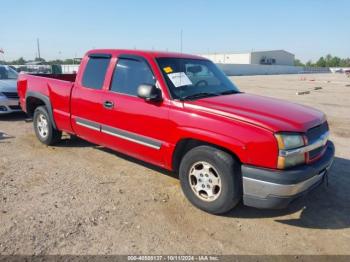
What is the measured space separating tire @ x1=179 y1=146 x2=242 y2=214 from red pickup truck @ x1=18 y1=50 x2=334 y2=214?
0.04 ft

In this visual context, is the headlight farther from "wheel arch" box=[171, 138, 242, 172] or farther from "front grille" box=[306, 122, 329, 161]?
"wheel arch" box=[171, 138, 242, 172]

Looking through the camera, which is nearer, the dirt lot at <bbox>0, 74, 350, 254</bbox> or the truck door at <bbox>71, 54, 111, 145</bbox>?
the dirt lot at <bbox>0, 74, 350, 254</bbox>

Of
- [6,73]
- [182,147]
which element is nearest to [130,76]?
[182,147]

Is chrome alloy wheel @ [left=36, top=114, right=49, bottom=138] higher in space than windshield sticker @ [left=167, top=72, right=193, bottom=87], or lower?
lower

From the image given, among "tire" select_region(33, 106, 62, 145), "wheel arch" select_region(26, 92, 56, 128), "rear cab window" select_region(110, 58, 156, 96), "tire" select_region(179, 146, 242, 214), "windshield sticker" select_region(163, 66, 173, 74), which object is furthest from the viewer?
"tire" select_region(33, 106, 62, 145)

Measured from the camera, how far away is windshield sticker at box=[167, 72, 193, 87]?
14.0 feet

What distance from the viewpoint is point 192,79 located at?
14.7 feet

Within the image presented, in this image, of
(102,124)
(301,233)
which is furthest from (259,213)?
(102,124)

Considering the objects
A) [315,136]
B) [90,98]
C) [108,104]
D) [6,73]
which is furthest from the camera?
[6,73]

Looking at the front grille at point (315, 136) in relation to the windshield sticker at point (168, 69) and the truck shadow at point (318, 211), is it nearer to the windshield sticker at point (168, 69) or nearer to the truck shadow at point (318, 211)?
the truck shadow at point (318, 211)

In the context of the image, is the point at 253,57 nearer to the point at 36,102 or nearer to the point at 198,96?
the point at 36,102

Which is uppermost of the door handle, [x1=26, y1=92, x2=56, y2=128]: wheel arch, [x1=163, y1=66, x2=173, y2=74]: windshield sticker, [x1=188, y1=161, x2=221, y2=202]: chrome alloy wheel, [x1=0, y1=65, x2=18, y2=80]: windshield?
[x1=163, y1=66, x2=173, y2=74]: windshield sticker

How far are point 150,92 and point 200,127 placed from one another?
0.79 m

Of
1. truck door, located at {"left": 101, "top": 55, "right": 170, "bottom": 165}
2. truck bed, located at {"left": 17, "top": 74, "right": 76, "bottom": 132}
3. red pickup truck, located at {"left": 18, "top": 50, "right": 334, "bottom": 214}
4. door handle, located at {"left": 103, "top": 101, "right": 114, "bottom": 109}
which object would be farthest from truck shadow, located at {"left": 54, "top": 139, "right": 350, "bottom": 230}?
truck bed, located at {"left": 17, "top": 74, "right": 76, "bottom": 132}
